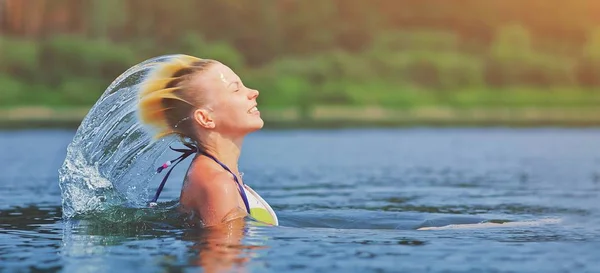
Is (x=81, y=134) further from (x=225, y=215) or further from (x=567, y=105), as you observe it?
(x=567, y=105)

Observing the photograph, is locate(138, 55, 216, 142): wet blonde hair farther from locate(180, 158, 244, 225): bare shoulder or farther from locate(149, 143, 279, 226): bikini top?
locate(180, 158, 244, 225): bare shoulder

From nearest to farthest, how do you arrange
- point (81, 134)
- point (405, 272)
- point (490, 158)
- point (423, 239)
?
1. point (405, 272)
2. point (423, 239)
3. point (81, 134)
4. point (490, 158)

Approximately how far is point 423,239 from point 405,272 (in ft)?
5.05

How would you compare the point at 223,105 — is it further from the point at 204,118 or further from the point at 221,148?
the point at 221,148

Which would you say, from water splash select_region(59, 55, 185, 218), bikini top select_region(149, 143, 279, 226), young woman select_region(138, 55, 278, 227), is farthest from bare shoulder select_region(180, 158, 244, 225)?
water splash select_region(59, 55, 185, 218)

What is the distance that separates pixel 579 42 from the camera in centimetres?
5831

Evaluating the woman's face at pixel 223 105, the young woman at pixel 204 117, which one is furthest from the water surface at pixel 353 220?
the woman's face at pixel 223 105

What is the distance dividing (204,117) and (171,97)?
0.96 feet

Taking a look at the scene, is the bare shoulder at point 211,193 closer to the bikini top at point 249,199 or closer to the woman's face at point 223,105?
the bikini top at point 249,199

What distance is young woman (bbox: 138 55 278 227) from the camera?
8758 mm

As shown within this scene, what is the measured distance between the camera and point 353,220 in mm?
10781

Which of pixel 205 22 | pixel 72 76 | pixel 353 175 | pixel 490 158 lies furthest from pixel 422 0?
pixel 353 175

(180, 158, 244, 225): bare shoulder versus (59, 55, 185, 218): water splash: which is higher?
(59, 55, 185, 218): water splash

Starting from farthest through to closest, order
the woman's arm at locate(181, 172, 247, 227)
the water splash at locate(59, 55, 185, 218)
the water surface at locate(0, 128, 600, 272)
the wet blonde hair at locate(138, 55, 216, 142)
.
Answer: the water splash at locate(59, 55, 185, 218) → the wet blonde hair at locate(138, 55, 216, 142) → the woman's arm at locate(181, 172, 247, 227) → the water surface at locate(0, 128, 600, 272)
